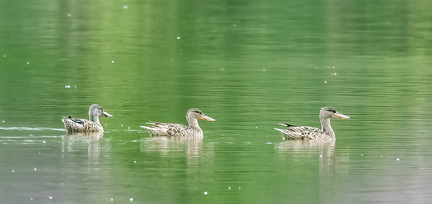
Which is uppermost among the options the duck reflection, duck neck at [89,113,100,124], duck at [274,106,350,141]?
duck neck at [89,113,100,124]

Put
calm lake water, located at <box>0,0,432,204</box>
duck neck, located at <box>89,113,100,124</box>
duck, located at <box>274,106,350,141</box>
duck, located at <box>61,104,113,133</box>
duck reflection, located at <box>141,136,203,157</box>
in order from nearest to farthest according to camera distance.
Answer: calm lake water, located at <box>0,0,432,204</box> < duck reflection, located at <box>141,136,203,157</box> < duck, located at <box>274,106,350,141</box> < duck, located at <box>61,104,113,133</box> < duck neck, located at <box>89,113,100,124</box>

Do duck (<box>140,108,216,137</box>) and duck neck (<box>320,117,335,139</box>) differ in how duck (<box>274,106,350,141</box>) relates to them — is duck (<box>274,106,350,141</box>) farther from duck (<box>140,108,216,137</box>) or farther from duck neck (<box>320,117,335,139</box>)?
duck (<box>140,108,216,137</box>)

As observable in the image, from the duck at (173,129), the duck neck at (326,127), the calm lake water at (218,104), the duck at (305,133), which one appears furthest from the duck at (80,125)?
the duck neck at (326,127)

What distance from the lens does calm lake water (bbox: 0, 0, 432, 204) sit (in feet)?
44.8

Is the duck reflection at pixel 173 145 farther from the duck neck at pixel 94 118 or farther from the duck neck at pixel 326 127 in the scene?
the duck neck at pixel 326 127

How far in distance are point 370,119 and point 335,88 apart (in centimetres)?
425

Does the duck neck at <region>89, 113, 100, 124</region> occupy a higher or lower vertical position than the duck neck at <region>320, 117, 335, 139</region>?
higher

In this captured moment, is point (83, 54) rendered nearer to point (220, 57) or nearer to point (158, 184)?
point (220, 57)

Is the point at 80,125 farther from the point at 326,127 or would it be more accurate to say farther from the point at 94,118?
the point at 326,127

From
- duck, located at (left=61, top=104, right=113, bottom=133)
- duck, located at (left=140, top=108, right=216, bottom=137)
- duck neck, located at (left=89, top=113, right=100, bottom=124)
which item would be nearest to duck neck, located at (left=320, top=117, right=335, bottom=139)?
duck, located at (left=140, top=108, right=216, bottom=137)

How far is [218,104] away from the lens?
2052 cm

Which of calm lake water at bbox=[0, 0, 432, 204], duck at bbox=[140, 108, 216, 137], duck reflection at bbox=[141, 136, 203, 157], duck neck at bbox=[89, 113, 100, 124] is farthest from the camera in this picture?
duck neck at bbox=[89, 113, 100, 124]

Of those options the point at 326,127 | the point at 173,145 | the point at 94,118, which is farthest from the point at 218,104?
the point at 173,145

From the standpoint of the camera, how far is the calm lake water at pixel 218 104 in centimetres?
1366
